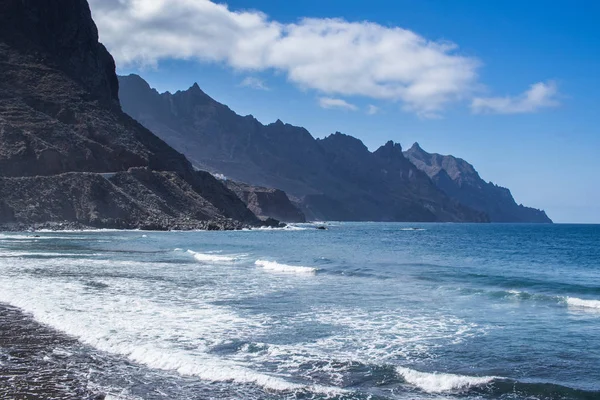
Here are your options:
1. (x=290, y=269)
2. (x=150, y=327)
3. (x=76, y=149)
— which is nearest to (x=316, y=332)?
(x=150, y=327)

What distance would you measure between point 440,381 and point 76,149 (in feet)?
369

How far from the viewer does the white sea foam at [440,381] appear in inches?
452

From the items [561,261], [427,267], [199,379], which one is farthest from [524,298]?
A: [561,261]

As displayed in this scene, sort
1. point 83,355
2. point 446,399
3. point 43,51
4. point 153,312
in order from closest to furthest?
point 446,399 < point 83,355 < point 153,312 < point 43,51

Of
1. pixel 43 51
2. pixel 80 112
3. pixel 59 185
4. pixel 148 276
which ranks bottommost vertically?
pixel 148 276

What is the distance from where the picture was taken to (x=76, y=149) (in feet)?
368

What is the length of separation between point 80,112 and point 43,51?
2474 centimetres

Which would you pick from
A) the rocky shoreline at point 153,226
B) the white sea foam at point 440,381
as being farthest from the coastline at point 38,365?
the rocky shoreline at point 153,226

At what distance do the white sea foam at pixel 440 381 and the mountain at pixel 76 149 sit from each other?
88.0 metres

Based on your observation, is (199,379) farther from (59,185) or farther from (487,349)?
(59,185)

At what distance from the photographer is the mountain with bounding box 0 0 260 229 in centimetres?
9688

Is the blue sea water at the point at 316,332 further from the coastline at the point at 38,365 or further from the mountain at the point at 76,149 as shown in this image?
the mountain at the point at 76,149

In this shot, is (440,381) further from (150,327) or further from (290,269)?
(290,269)

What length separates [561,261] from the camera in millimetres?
52531
